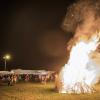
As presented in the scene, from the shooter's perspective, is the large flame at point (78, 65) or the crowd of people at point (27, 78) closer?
the large flame at point (78, 65)

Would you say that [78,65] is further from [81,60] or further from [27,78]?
[27,78]

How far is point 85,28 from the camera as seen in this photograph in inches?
1353

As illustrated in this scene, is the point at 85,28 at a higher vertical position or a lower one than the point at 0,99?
higher

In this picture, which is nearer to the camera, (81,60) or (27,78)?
(81,60)

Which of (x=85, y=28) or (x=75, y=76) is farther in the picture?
(x=85, y=28)

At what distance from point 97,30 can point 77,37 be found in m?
2.14

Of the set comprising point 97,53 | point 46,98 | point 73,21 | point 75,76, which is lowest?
point 46,98

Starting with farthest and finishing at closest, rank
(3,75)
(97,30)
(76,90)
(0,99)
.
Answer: (3,75), (97,30), (76,90), (0,99)

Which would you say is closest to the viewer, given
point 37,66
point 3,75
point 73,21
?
point 73,21

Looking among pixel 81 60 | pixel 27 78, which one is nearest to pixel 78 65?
pixel 81 60

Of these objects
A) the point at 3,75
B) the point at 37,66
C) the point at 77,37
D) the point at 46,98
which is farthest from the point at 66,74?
the point at 37,66

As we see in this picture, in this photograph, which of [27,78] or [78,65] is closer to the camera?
[78,65]

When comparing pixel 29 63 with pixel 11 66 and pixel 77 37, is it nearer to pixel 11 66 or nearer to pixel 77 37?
pixel 11 66

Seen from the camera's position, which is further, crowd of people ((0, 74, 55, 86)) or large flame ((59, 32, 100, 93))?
crowd of people ((0, 74, 55, 86))
